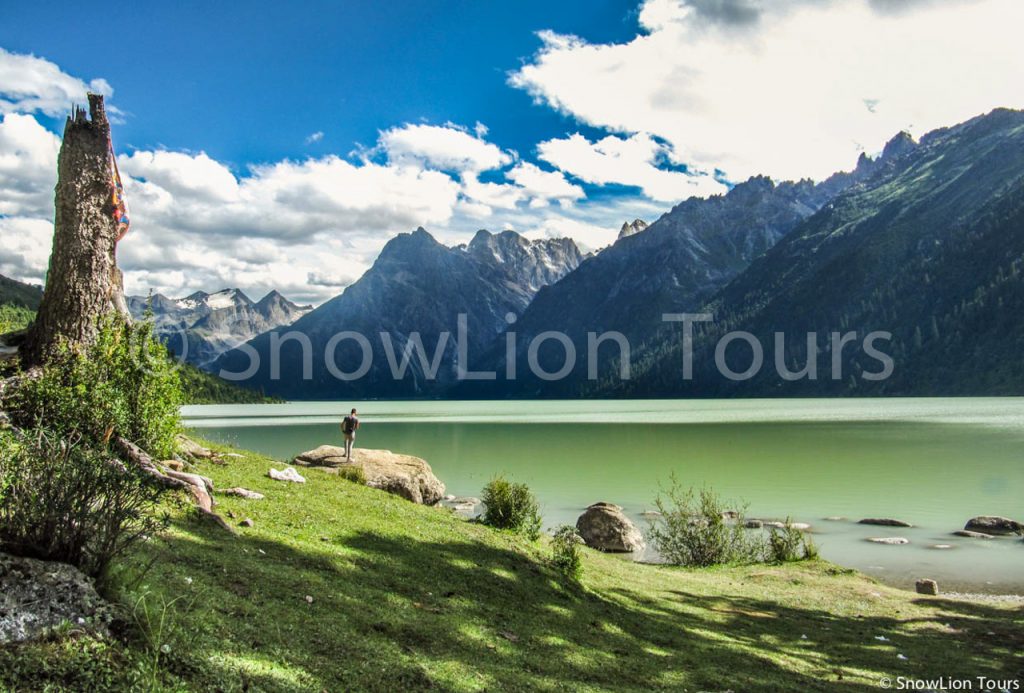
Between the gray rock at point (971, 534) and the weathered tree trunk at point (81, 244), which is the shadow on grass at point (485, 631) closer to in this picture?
the weathered tree trunk at point (81, 244)

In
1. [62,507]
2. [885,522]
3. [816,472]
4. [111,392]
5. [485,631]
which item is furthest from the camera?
[816,472]

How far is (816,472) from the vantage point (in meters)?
56.4

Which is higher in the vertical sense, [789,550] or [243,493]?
[243,493]

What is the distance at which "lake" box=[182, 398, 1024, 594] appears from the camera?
100ft

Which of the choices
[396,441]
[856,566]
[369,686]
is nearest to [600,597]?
[369,686]

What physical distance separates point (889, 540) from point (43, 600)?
35.2 metres

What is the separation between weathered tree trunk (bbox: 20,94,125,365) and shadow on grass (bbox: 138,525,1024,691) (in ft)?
29.0

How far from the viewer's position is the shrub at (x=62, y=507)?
23.5 feet

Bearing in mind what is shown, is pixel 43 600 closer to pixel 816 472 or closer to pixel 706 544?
pixel 706 544

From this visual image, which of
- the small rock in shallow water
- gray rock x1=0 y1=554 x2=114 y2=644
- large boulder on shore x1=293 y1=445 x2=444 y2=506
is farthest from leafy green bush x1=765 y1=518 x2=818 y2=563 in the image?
gray rock x1=0 y1=554 x2=114 y2=644

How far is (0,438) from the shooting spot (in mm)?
8641

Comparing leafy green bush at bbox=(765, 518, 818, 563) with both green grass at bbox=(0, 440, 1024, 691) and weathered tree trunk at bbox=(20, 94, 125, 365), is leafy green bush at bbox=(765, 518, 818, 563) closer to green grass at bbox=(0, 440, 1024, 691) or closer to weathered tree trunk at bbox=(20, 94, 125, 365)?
green grass at bbox=(0, 440, 1024, 691)

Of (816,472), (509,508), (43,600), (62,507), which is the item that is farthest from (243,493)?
(816,472)

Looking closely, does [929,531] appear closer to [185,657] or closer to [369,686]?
[369,686]
